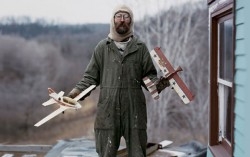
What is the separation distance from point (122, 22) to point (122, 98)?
0.52 metres

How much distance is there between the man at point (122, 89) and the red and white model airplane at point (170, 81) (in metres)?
0.07

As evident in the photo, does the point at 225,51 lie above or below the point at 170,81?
above

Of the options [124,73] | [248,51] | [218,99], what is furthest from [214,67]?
[248,51]

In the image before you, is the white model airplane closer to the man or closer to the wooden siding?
the man

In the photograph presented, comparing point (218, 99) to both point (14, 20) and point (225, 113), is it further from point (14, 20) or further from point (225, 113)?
point (14, 20)

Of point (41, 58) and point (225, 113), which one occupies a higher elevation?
point (41, 58)

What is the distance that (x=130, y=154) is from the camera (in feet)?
9.61

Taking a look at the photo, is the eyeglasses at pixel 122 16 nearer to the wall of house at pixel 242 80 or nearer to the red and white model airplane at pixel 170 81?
the red and white model airplane at pixel 170 81

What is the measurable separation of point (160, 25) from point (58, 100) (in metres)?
2.60

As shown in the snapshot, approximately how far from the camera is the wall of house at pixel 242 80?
222 centimetres

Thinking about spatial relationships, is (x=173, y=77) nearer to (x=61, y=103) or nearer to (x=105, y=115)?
(x=105, y=115)

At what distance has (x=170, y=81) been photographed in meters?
2.83

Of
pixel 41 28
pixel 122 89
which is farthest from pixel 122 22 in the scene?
pixel 41 28

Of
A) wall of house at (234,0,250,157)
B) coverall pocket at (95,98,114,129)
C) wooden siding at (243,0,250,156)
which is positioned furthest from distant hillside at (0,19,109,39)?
wooden siding at (243,0,250,156)
